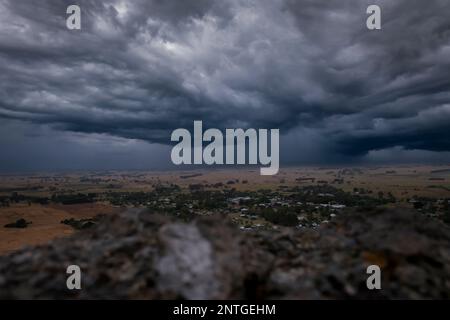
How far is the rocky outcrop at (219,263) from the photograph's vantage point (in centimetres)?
539

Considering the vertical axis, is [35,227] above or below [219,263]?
below

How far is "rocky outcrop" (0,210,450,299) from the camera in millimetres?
5387

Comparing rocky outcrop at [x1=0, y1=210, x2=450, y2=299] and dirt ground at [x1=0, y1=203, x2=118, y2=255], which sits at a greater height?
rocky outcrop at [x1=0, y1=210, x2=450, y2=299]

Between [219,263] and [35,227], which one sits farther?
[35,227]

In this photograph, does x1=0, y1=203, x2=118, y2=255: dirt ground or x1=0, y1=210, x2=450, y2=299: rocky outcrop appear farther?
x1=0, y1=203, x2=118, y2=255: dirt ground

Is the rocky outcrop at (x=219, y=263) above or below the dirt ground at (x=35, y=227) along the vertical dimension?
above

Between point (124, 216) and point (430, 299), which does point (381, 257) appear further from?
point (124, 216)

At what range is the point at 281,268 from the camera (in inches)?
246

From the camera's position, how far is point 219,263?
5.50m

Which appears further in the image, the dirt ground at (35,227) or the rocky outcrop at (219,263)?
the dirt ground at (35,227)
